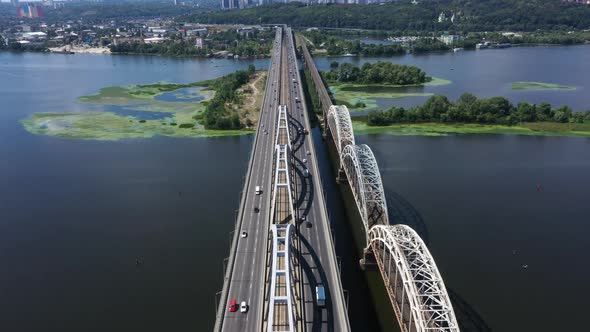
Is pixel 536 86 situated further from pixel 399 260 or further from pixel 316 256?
pixel 316 256

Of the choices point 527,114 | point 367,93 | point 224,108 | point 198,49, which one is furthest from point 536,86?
point 198,49

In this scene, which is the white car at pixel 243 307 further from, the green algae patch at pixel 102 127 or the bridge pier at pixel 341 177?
the green algae patch at pixel 102 127

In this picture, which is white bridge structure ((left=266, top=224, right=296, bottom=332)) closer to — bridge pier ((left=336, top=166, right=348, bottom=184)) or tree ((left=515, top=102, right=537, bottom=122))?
bridge pier ((left=336, top=166, right=348, bottom=184))

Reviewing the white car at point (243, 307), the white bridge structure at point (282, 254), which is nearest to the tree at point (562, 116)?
the white bridge structure at point (282, 254)

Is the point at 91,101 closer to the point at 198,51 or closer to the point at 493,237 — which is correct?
the point at 198,51

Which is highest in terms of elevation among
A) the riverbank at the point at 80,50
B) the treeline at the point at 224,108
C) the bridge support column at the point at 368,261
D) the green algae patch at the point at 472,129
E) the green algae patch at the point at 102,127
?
the riverbank at the point at 80,50

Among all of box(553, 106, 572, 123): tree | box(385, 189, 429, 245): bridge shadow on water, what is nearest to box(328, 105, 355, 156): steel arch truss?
box(385, 189, 429, 245): bridge shadow on water

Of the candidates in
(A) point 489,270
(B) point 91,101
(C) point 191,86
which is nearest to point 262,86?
(C) point 191,86
